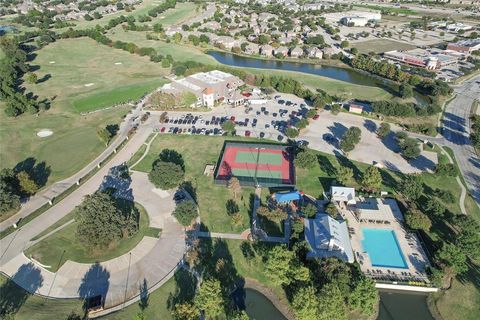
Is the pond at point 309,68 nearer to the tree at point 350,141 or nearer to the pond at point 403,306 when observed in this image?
the tree at point 350,141

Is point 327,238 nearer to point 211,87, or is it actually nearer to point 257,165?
point 257,165

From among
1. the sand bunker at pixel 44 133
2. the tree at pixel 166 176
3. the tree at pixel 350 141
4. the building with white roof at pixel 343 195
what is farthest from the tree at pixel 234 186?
the sand bunker at pixel 44 133

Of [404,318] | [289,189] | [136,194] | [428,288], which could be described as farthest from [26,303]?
[428,288]

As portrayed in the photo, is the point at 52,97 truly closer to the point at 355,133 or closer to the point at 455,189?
the point at 355,133

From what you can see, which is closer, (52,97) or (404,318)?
(404,318)

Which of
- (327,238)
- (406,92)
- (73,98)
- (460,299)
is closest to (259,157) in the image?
(327,238)

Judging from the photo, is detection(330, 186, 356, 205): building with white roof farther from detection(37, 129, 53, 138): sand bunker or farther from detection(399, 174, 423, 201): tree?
detection(37, 129, 53, 138): sand bunker
